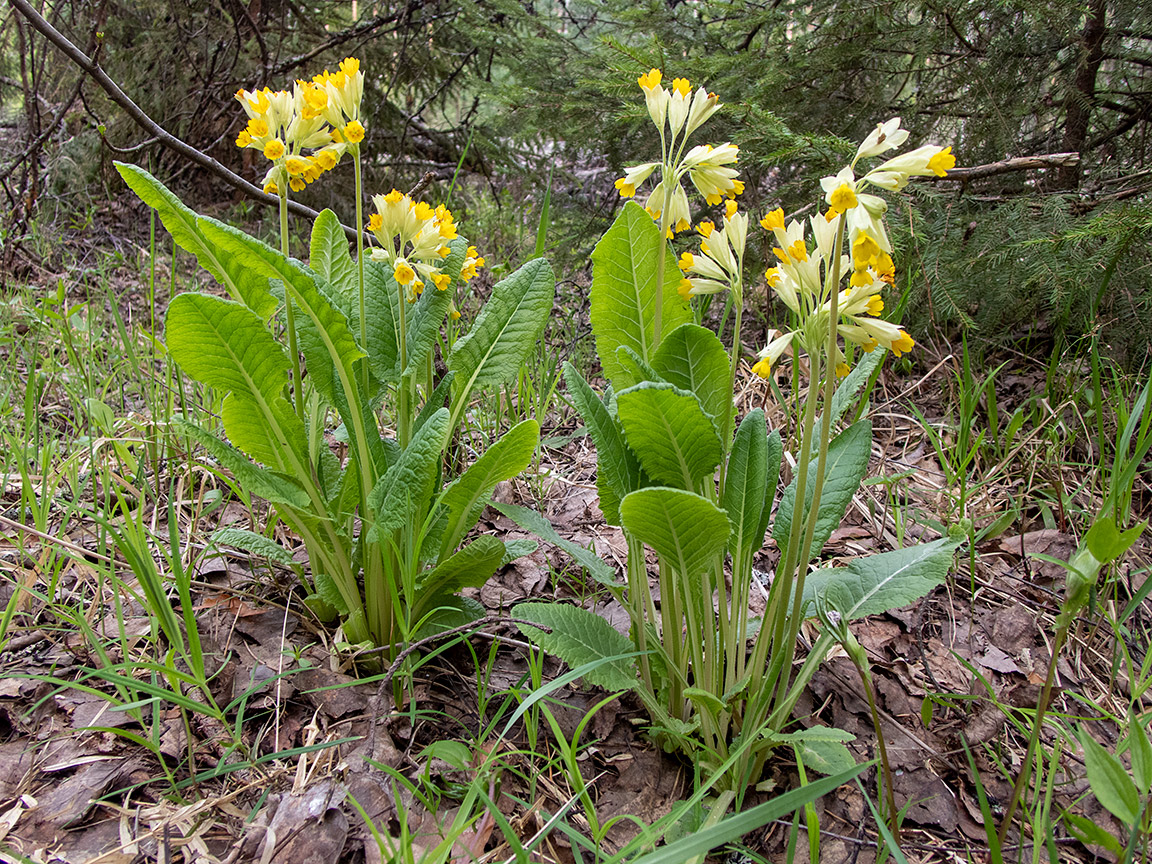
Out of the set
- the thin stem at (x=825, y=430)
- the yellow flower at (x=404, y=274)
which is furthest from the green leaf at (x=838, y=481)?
the yellow flower at (x=404, y=274)

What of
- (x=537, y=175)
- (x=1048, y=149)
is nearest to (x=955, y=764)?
(x=1048, y=149)

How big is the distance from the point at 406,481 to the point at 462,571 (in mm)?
287

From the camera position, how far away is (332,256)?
1.74 m

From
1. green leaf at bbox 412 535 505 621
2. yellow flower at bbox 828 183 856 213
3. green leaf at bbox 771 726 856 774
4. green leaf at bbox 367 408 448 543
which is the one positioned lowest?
green leaf at bbox 771 726 856 774

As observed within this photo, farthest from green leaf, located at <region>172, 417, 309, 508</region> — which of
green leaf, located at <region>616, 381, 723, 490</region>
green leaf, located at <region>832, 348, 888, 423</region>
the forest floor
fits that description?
green leaf, located at <region>832, 348, 888, 423</region>

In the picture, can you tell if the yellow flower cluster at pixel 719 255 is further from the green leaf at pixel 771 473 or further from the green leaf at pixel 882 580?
the green leaf at pixel 882 580

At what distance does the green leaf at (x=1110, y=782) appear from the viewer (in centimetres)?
103

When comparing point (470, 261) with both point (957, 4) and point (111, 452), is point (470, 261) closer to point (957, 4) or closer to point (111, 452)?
point (111, 452)

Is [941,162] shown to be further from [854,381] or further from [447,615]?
[447,615]

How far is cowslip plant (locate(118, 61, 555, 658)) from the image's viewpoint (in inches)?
54.2

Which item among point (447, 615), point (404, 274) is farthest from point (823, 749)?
point (404, 274)

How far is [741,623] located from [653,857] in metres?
0.50

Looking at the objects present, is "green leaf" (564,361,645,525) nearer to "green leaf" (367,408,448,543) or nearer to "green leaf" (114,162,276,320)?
"green leaf" (367,408,448,543)

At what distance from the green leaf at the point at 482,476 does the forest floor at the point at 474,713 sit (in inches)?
10.0
